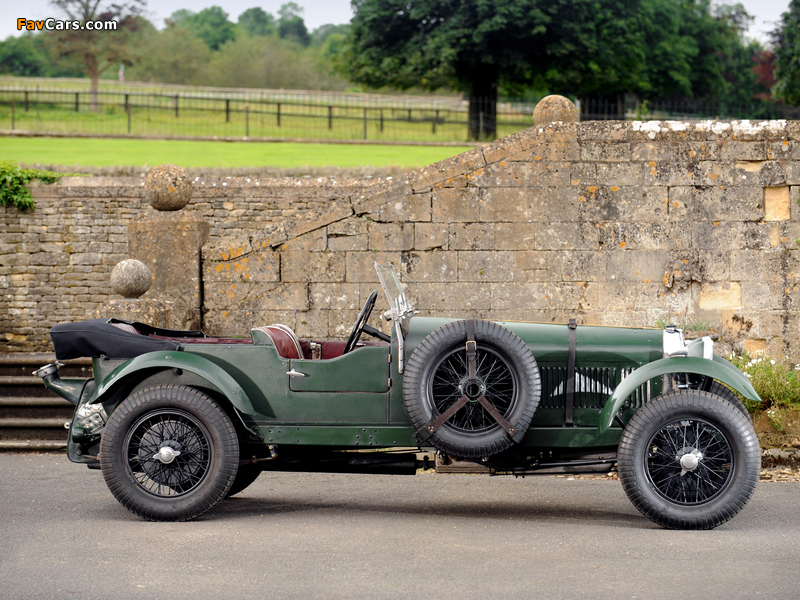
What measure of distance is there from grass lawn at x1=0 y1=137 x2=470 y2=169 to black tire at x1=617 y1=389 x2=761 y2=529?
49.0 feet

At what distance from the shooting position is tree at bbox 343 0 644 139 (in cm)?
3175

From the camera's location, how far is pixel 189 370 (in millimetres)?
5547

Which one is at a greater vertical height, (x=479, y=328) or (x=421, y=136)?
(x=421, y=136)

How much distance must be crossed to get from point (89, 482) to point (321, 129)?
28061 millimetres

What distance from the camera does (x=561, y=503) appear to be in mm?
6312

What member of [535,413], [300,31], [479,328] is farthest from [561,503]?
[300,31]

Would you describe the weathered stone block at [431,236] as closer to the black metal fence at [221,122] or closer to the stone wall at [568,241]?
the stone wall at [568,241]

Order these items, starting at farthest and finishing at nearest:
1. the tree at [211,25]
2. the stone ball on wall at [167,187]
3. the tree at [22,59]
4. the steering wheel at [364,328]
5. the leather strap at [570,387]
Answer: the tree at [211,25] → the tree at [22,59] → the stone ball on wall at [167,187] → the steering wheel at [364,328] → the leather strap at [570,387]

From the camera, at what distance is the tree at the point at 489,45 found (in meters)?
31.8

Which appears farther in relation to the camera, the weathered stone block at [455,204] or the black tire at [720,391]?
the weathered stone block at [455,204]

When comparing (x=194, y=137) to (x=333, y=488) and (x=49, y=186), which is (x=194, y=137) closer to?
(x=49, y=186)

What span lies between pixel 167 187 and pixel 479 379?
5.26 m

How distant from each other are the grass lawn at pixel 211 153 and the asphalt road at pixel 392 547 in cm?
1412

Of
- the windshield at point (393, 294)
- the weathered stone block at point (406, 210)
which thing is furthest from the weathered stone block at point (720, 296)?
the windshield at point (393, 294)
